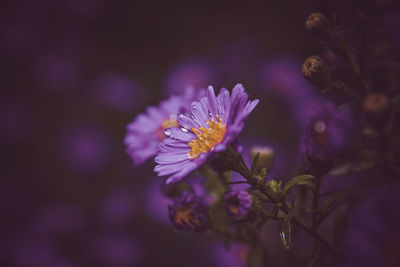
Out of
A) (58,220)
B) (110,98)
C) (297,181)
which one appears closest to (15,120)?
(110,98)

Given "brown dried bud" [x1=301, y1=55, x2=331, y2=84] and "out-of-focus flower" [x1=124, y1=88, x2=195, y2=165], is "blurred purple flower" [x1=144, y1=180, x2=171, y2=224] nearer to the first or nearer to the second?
"out-of-focus flower" [x1=124, y1=88, x2=195, y2=165]

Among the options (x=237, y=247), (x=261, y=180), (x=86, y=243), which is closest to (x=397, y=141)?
(x=261, y=180)

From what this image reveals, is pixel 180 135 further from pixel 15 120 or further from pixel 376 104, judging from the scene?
pixel 15 120

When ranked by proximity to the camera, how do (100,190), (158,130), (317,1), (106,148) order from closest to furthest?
(317,1)
(158,130)
(100,190)
(106,148)

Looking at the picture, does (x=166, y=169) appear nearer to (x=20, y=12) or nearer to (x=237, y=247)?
(x=237, y=247)

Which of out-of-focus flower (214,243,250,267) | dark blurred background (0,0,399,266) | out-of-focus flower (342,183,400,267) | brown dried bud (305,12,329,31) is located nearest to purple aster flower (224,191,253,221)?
out-of-focus flower (342,183,400,267)

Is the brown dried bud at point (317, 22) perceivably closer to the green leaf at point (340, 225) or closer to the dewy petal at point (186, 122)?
the dewy petal at point (186, 122)

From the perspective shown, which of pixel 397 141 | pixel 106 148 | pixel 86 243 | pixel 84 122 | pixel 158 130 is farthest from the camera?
pixel 84 122
